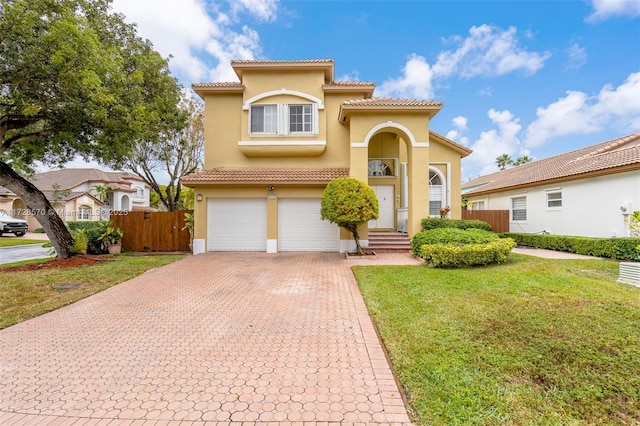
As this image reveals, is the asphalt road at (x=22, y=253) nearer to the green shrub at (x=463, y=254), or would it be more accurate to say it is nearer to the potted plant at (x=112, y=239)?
the potted plant at (x=112, y=239)

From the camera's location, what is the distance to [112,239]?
13688mm

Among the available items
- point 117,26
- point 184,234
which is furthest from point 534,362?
point 117,26

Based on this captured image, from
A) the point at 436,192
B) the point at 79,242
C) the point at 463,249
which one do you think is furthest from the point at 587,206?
the point at 79,242

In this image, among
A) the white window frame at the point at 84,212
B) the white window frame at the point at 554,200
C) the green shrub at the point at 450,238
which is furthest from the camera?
the white window frame at the point at 84,212

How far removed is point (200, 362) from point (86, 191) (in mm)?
36647

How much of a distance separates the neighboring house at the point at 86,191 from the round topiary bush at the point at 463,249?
32141 millimetres

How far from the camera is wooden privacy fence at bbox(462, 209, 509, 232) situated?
17719mm

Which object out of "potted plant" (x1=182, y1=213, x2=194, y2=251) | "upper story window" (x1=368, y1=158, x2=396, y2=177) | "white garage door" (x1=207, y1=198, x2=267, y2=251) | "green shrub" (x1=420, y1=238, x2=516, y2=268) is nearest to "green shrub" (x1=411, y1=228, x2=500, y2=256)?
"green shrub" (x1=420, y1=238, x2=516, y2=268)

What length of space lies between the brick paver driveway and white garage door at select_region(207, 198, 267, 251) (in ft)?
21.8

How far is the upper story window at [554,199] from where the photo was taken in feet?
47.4

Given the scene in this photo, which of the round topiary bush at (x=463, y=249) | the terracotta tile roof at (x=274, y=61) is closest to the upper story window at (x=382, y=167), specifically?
the terracotta tile roof at (x=274, y=61)

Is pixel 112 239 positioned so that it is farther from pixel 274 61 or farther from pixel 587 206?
pixel 587 206

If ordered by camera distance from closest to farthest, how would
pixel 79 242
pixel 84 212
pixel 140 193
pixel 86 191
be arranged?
pixel 79 242, pixel 84 212, pixel 86 191, pixel 140 193

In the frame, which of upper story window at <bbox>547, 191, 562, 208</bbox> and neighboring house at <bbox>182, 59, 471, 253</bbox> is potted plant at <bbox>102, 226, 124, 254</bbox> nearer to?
neighboring house at <bbox>182, 59, 471, 253</bbox>
